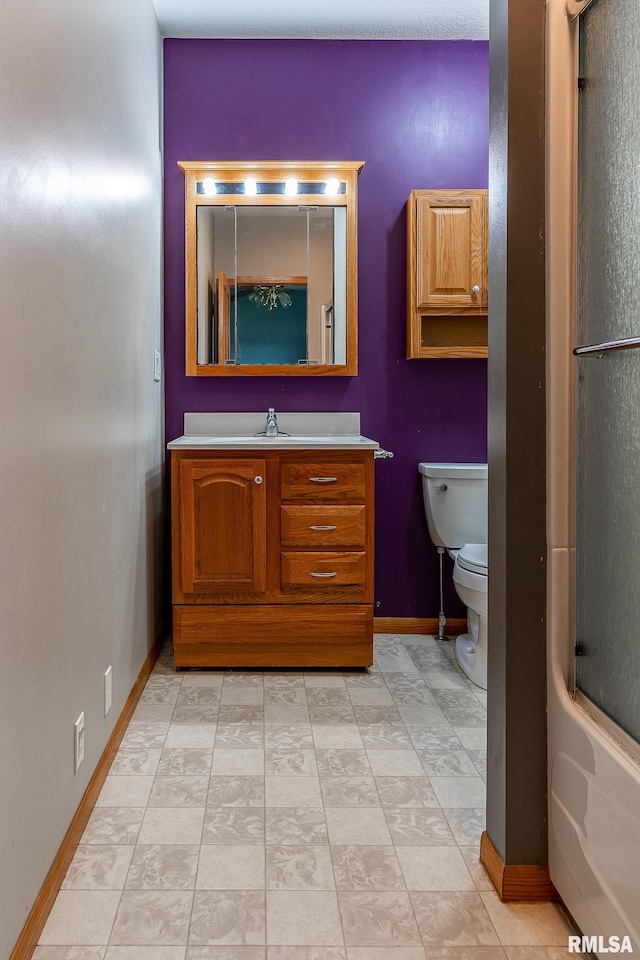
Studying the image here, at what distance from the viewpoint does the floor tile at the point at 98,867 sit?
4.80 feet

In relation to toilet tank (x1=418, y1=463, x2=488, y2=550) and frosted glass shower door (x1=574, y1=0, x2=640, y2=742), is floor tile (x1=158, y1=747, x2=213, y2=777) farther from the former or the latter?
toilet tank (x1=418, y1=463, x2=488, y2=550)

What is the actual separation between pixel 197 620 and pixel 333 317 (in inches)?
55.5

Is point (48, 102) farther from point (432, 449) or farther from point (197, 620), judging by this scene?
point (432, 449)

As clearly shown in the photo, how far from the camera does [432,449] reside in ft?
10.6

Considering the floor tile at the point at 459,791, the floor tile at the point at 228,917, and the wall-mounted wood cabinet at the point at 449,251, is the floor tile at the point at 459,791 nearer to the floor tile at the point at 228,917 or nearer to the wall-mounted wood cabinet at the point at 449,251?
the floor tile at the point at 228,917

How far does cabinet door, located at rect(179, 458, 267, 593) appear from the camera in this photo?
8.81ft

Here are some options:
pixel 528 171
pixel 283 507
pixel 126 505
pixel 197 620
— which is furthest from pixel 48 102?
pixel 197 620

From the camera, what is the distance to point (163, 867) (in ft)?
4.99

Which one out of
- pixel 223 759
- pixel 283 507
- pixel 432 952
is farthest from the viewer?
pixel 283 507

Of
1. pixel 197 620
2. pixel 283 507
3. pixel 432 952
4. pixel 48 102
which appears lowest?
pixel 432 952

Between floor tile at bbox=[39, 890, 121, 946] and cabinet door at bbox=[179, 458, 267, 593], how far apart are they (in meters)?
1.34

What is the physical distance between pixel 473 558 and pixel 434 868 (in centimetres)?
136

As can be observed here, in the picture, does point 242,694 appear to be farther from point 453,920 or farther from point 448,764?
point 453,920

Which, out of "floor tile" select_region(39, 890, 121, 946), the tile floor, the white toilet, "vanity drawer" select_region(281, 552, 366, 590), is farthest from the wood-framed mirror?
"floor tile" select_region(39, 890, 121, 946)
